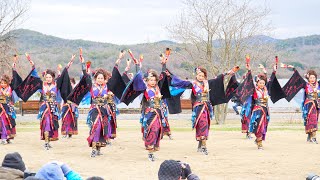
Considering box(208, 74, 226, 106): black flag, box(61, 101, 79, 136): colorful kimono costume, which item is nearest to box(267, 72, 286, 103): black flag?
box(208, 74, 226, 106): black flag

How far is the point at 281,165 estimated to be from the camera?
12.6 metres

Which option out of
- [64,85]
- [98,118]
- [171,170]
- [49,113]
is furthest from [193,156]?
[171,170]

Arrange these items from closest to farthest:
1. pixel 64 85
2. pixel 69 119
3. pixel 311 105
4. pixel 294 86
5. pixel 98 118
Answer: pixel 98 118
pixel 64 85
pixel 311 105
pixel 294 86
pixel 69 119

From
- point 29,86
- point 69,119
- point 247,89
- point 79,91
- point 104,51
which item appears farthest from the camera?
point 104,51

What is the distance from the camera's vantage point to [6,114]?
16812mm

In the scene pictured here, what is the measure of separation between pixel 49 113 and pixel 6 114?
1657 millimetres

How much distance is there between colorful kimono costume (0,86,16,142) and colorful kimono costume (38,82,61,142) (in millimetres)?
1255

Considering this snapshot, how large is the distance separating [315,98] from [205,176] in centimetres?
596

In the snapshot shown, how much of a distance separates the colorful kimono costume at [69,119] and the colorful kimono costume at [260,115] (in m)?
5.51

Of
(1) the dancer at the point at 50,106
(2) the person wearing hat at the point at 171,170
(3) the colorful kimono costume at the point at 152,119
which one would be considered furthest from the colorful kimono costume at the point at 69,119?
(2) the person wearing hat at the point at 171,170

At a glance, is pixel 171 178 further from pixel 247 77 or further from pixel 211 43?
pixel 211 43

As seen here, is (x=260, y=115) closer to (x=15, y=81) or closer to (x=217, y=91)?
(x=217, y=91)

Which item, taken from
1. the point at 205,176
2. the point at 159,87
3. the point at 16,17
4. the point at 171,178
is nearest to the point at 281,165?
the point at 205,176

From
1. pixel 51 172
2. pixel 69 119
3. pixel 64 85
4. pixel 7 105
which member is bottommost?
pixel 69 119
